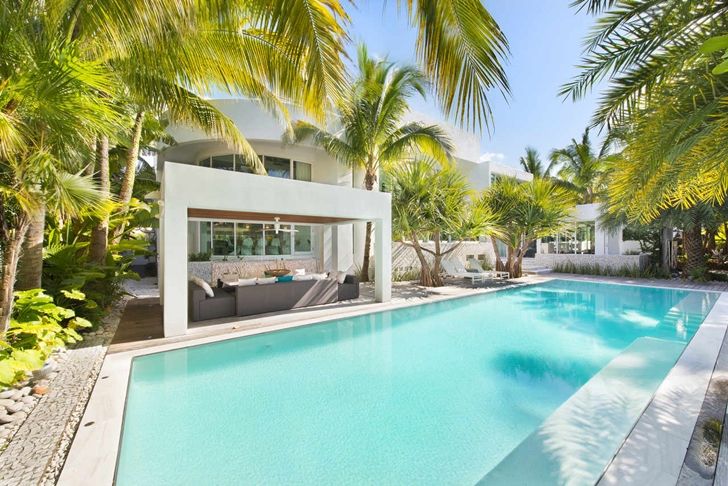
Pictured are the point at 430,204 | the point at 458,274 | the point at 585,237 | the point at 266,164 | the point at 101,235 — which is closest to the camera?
the point at 101,235

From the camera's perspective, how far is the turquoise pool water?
375 cm

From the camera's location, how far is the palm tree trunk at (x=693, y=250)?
17.1 metres

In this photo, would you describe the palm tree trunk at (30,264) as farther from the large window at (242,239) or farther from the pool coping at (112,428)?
the large window at (242,239)

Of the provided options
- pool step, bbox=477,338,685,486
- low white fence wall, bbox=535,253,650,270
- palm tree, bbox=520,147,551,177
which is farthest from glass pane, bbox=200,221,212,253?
palm tree, bbox=520,147,551,177

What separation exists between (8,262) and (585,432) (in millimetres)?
7858

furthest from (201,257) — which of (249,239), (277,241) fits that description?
(277,241)

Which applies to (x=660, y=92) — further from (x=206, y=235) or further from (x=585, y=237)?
(x=585, y=237)

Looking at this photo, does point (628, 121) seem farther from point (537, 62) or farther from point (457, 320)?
point (457, 320)

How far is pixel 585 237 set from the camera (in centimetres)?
2498

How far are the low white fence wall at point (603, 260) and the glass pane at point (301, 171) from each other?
17408 millimetres

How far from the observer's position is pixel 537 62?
5.01 m

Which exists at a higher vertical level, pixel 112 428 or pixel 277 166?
pixel 277 166

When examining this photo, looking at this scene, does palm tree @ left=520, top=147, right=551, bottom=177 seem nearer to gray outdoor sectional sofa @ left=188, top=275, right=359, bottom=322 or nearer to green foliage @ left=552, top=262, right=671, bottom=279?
green foliage @ left=552, top=262, right=671, bottom=279

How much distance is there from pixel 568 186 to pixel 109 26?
32912mm
